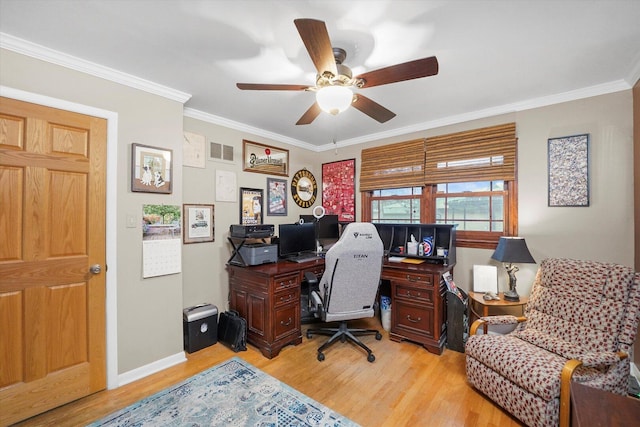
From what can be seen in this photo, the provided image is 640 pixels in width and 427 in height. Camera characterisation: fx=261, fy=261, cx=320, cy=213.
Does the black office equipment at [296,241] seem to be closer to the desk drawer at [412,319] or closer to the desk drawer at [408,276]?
the desk drawer at [408,276]

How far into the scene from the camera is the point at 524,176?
2.72 m

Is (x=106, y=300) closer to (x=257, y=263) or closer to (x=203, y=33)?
(x=257, y=263)

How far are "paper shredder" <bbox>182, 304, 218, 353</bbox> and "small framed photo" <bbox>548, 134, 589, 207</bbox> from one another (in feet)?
11.9

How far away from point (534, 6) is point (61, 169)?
3180 mm

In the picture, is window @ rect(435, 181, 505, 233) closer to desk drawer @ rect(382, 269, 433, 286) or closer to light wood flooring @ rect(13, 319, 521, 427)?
desk drawer @ rect(382, 269, 433, 286)

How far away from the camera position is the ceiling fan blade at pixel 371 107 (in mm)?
1906

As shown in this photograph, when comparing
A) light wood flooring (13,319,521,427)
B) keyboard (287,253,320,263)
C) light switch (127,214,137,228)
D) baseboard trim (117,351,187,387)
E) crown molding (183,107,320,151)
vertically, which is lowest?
light wood flooring (13,319,521,427)

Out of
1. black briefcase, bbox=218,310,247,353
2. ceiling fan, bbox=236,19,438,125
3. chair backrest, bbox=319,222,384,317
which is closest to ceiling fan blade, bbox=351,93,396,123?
ceiling fan, bbox=236,19,438,125

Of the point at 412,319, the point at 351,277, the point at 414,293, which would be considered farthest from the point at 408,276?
the point at 351,277

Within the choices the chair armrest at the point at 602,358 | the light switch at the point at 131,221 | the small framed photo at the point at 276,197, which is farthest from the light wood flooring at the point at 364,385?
the small framed photo at the point at 276,197

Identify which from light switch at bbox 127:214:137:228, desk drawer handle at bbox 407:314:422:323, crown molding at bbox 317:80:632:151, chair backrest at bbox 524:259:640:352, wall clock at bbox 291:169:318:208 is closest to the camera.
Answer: chair backrest at bbox 524:259:640:352

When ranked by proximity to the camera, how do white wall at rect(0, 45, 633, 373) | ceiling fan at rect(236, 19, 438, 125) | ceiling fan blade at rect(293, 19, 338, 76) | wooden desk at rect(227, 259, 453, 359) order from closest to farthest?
1. ceiling fan blade at rect(293, 19, 338, 76)
2. ceiling fan at rect(236, 19, 438, 125)
3. white wall at rect(0, 45, 633, 373)
4. wooden desk at rect(227, 259, 453, 359)

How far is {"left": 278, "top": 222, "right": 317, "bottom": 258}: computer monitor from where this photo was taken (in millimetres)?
3113

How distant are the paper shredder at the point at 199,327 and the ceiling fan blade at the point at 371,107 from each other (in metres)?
2.47
